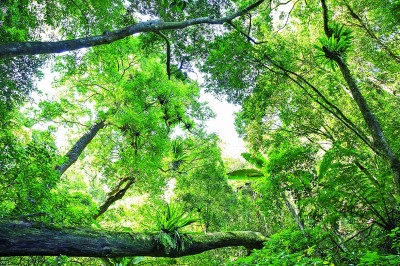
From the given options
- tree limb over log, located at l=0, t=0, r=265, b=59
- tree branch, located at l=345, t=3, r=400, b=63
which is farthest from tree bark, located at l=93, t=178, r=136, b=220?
tree branch, located at l=345, t=3, r=400, b=63

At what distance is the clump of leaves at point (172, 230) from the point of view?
5277mm

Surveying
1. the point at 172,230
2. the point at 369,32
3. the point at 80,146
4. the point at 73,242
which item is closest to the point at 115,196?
A: the point at 80,146

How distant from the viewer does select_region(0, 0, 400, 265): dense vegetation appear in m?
Answer: 4.22

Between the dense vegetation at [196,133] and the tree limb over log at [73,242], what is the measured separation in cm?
2

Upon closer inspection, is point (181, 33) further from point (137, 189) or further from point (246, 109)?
point (137, 189)

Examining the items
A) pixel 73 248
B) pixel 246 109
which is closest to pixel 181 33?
pixel 246 109

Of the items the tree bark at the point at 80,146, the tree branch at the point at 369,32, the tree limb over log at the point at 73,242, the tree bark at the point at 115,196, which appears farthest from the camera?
the tree bark at the point at 115,196

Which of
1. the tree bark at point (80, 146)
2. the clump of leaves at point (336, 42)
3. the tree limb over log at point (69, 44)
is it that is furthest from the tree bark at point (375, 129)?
the tree bark at point (80, 146)

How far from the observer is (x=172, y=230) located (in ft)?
18.5

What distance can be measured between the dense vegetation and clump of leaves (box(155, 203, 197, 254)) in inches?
1.2

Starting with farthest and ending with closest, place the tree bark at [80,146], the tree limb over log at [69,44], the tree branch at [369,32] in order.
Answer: the tree branch at [369,32], the tree bark at [80,146], the tree limb over log at [69,44]

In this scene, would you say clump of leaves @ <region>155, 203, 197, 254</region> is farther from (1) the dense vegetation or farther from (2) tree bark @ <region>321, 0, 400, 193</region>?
(2) tree bark @ <region>321, 0, 400, 193</region>

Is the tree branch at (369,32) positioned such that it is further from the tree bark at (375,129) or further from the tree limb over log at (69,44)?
the tree limb over log at (69,44)

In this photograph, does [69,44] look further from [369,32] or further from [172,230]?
[369,32]
